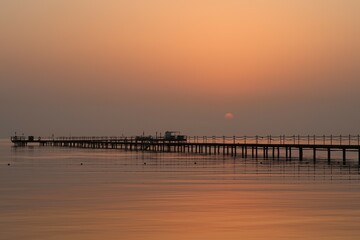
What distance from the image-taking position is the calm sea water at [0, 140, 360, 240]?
26141 mm

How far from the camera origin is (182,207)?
109 feet

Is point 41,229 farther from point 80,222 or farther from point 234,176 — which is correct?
point 234,176

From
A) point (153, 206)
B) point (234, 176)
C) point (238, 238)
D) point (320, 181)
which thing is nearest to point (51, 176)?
point (234, 176)

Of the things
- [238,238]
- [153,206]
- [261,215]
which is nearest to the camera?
[238,238]

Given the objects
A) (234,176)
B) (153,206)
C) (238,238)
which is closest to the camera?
(238,238)

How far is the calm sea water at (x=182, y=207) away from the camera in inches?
1029

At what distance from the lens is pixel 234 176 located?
54062 millimetres

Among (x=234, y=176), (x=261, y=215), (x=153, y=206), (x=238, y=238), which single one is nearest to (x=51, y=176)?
(x=234, y=176)

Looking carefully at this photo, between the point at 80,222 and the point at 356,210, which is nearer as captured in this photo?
the point at 80,222

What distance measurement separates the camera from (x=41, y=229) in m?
26.7

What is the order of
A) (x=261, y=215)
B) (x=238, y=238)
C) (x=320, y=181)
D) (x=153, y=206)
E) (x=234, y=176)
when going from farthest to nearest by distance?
1. (x=234, y=176)
2. (x=320, y=181)
3. (x=153, y=206)
4. (x=261, y=215)
5. (x=238, y=238)

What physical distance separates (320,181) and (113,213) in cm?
1938

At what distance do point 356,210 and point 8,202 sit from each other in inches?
555

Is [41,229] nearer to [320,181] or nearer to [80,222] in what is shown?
[80,222]
